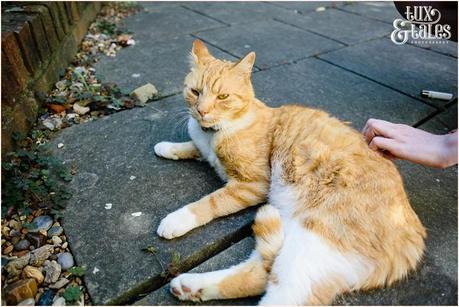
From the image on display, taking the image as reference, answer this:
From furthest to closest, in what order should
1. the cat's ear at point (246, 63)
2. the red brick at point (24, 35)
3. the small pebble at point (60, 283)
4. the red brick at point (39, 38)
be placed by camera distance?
the red brick at point (39, 38)
the red brick at point (24, 35)
the cat's ear at point (246, 63)
the small pebble at point (60, 283)

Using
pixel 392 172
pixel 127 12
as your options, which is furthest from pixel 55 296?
pixel 127 12

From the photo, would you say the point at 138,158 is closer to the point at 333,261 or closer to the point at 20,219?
the point at 20,219

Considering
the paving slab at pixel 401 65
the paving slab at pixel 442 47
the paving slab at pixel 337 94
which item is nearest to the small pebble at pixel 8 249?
the paving slab at pixel 337 94

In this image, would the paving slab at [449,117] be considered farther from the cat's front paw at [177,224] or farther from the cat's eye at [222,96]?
the cat's front paw at [177,224]

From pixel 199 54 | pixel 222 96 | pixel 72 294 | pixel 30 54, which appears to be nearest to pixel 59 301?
pixel 72 294

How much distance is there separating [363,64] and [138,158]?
272 centimetres

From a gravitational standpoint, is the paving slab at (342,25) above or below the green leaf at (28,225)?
above

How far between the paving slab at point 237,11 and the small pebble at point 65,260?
158 inches

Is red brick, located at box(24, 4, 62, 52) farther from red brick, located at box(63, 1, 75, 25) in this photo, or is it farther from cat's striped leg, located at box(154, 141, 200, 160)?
cat's striped leg, located at box(154, 141, 200, 160)

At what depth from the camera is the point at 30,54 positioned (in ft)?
8.98

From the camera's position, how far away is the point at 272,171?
7.07 feet

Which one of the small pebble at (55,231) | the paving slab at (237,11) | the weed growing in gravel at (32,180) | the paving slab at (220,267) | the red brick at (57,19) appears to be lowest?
the paving slab at (220,267)

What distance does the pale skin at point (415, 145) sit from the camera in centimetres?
193

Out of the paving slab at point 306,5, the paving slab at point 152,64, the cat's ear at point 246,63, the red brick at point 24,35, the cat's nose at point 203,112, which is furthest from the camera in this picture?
the paving slab at point 306,5
